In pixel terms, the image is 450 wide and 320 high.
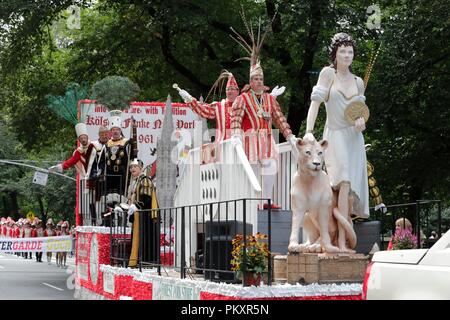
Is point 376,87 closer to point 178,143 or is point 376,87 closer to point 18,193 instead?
point 178,143

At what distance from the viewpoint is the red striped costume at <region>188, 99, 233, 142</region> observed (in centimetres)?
1466

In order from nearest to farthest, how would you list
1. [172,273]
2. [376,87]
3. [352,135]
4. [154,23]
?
1. [352,135]
2. [172,273]
3. [376,87]
4. [154,23]

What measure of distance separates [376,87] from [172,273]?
12834 mm

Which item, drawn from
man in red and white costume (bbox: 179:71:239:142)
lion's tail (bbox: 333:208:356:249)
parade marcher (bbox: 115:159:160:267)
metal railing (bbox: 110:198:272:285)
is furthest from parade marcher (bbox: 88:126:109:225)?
lion's tail (bbox: 333:208:356:249)

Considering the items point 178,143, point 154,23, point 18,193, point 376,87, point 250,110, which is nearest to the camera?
point 250,110

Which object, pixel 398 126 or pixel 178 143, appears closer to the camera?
pixel 178 143

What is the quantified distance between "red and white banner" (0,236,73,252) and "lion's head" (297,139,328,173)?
14023 millimetres

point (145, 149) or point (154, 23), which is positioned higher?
point (154, 23)

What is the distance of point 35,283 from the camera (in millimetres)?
26219

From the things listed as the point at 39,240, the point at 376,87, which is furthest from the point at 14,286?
the point at 376,87

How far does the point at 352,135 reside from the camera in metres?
11.4

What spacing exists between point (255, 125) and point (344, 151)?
8.69 feet

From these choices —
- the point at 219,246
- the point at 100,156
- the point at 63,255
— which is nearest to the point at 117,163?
the point at 100,156

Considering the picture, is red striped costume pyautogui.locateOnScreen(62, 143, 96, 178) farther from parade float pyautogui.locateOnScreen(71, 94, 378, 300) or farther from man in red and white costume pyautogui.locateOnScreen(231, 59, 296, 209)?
man in red and white costume pyautogui.locateOnScreen(231, 59, 296, 209)
